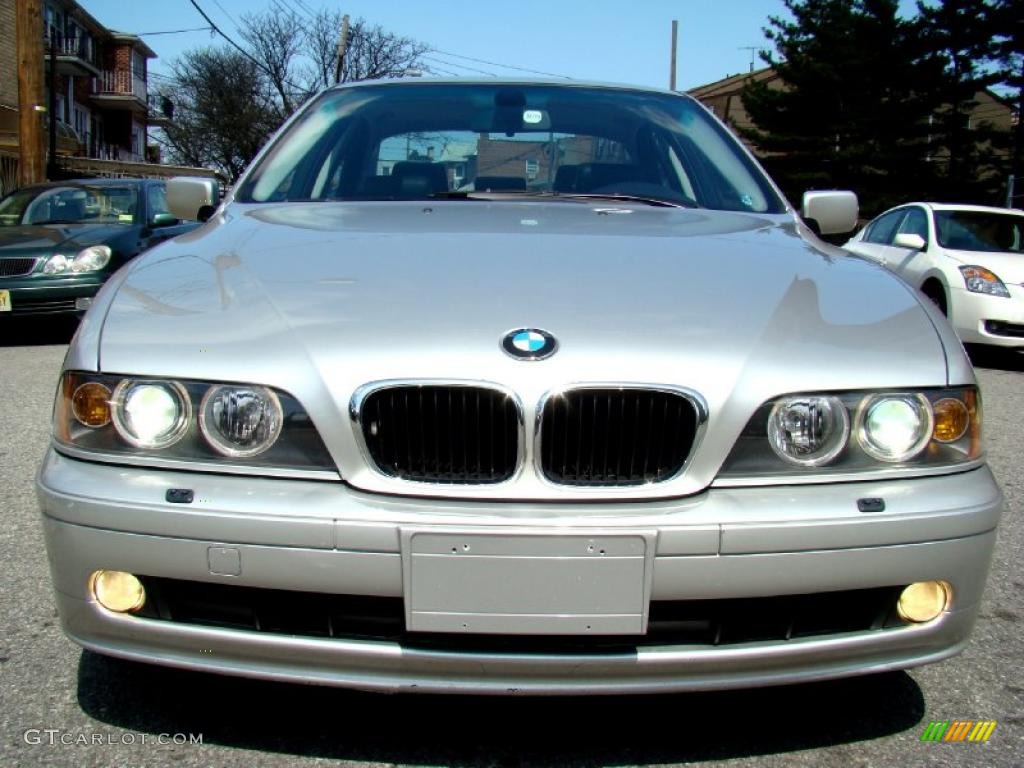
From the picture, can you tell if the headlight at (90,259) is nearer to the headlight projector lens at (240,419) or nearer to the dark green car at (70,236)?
the dark green car at (70,236)

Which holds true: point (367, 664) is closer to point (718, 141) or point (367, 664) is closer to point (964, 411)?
point (964, 411)

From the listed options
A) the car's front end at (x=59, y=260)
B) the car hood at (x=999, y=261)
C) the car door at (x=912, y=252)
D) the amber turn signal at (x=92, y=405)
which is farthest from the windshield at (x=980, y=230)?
the amber turn signal at (x=92, y=405)

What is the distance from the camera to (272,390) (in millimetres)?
1993

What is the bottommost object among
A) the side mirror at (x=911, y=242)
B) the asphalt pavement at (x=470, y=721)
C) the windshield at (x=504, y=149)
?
the asphalt pavement at (x=470, y=721)

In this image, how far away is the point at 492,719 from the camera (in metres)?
2.28

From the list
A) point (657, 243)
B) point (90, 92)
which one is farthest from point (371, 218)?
point (90, 92)

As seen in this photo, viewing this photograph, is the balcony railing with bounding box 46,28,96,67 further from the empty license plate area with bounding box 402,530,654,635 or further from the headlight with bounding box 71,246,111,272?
the empty license plate area with bounding box 402,530,654,635

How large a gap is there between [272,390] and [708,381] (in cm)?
83

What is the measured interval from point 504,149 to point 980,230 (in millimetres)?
7955

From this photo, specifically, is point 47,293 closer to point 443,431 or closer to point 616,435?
point 443,431

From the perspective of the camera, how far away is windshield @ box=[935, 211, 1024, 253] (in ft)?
32.1

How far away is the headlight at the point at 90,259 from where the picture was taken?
29.7 ft

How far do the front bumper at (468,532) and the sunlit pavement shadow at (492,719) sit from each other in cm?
28

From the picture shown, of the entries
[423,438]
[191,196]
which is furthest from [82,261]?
[423,438]
